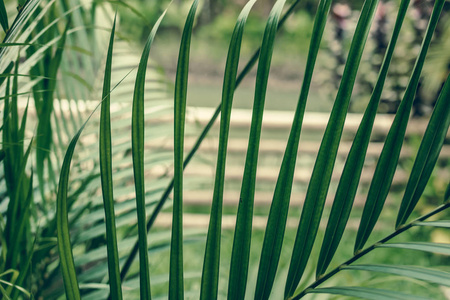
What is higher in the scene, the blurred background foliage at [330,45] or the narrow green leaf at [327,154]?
the blurred background foliage at [330,45]

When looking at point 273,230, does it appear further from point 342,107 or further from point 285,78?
point 285,78

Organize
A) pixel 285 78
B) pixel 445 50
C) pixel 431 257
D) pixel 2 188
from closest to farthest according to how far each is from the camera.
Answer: pixel 2 188 → pixel 445 50 → pixel 431 257 → pixel 285 78

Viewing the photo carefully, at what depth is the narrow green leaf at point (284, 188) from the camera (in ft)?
1.20

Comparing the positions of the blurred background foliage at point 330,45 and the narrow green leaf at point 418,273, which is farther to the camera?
the blurred background foliage at point 330,45

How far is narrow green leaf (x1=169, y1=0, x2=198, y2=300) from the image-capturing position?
0.35 m

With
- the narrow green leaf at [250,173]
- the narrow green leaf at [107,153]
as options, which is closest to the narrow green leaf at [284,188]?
the narrow green leaf at [250,173]

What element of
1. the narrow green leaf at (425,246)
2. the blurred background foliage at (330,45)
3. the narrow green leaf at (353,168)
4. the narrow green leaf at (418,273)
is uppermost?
the blurred background foliage at (330,45)

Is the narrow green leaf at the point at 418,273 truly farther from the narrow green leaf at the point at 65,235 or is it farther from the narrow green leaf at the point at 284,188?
the narrow green leaf at the point at 65,235

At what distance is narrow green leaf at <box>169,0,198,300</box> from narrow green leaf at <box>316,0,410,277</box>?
Result: 13 cm

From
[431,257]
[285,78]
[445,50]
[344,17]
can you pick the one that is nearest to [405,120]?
[445,50]

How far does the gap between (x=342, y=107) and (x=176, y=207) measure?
0.51 ft

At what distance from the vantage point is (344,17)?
265cm

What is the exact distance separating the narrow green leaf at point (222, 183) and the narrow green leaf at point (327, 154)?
58 millimetres

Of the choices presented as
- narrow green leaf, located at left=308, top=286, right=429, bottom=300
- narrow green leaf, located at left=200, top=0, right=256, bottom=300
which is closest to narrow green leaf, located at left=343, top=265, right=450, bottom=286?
narrow green leaf, located at left=308, top=286, right=429, bottom=300
